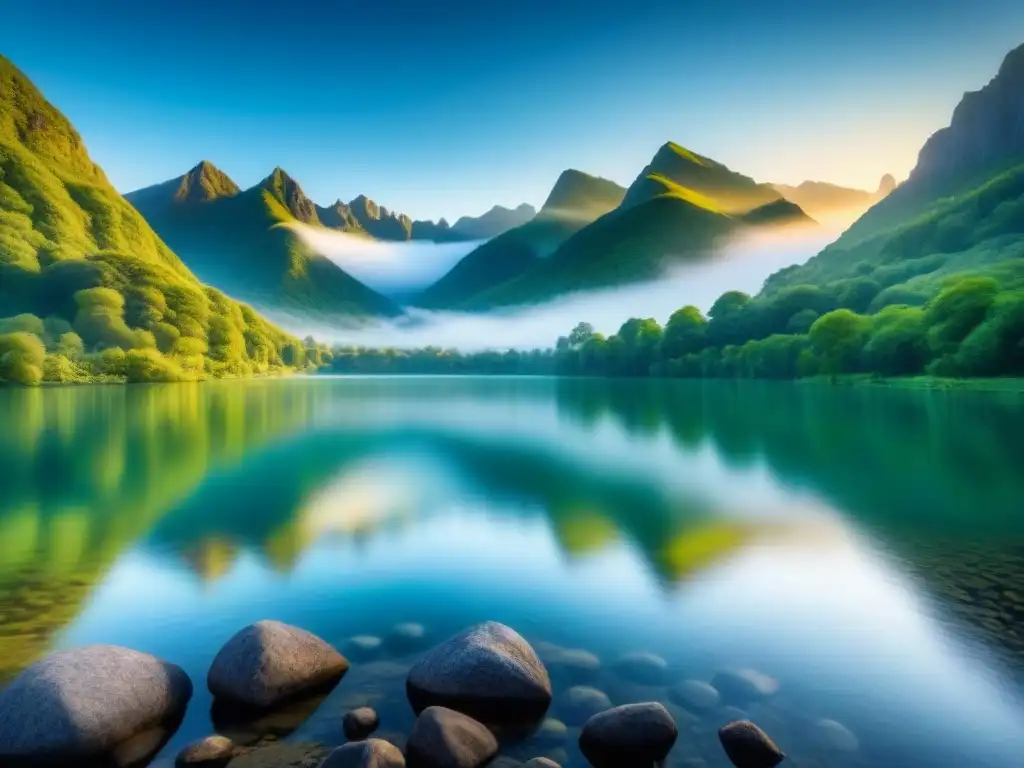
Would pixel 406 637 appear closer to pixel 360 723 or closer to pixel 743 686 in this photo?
pixel 360 723

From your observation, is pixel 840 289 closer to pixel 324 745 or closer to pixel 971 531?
pixel 971 531

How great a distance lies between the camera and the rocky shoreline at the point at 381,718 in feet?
24.5

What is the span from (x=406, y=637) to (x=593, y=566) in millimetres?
5610

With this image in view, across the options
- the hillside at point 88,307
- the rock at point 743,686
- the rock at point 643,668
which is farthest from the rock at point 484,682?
the hillside at point 88,307

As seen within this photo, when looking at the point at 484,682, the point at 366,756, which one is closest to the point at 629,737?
the point at 484,682

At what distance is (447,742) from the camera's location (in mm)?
7332

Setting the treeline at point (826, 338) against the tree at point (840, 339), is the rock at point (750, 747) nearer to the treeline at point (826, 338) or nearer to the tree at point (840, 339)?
the treeline at point (826, 338)

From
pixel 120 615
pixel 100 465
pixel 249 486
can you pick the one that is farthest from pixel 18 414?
pixel 120 615

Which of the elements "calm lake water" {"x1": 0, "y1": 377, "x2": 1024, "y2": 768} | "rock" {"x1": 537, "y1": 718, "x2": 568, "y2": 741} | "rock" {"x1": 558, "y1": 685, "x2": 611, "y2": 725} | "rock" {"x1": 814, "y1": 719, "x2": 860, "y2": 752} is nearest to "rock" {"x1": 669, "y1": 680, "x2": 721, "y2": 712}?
"calm lake water" {"x1": 0, "y1": 377, "x2": 1024, "y2": 768}

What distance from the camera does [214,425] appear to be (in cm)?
4753

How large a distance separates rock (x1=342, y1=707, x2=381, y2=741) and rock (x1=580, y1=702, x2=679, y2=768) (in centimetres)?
249

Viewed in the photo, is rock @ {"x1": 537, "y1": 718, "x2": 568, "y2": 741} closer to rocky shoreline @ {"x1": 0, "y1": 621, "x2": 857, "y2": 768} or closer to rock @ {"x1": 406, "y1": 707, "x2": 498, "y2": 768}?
rocky shoreline @ {"x1": 0, "y1": 621, "x2": 857, "y2": 768}

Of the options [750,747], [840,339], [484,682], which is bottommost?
[750,747]

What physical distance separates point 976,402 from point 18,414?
80.1 m
